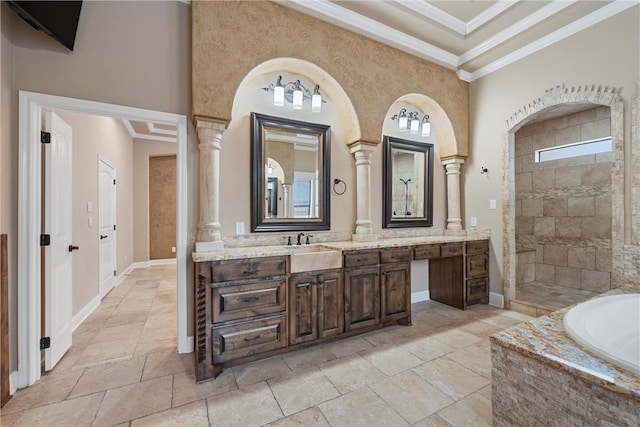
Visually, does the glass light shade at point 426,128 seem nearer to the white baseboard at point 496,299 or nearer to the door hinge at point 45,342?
the white baseboard at point 496,299

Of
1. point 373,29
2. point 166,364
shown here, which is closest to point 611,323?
point 166,364

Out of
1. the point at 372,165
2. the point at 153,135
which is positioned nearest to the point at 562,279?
the point at 372,165

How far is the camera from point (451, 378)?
1.96 meters

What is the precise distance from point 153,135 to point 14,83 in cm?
416

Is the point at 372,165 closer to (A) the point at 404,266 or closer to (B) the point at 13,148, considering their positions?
(A) the point at 404,266

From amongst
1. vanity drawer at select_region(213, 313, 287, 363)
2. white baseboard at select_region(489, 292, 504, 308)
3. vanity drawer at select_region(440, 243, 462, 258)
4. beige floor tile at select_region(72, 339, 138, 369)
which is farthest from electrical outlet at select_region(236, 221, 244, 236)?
white baseboard at select_region(489, 292, 504, 308)

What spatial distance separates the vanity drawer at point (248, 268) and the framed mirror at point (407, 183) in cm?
172

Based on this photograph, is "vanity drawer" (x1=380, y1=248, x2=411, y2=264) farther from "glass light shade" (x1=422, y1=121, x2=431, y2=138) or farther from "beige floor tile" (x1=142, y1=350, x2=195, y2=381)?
"beige floor tile" (x1=142, y1=350, x2=195, y2=381)

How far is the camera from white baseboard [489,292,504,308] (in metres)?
3.46

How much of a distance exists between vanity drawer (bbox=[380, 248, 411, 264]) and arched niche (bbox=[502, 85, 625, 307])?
153 cm

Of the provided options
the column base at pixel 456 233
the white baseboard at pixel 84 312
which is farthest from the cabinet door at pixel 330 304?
the white baseboard at pixel 84 312

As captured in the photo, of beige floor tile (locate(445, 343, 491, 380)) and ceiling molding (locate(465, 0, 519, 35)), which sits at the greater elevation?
ceiling molding (locate(465, 0, 519, 35))

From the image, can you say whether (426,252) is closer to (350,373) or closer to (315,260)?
(315,260)

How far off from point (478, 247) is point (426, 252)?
3.04ft
